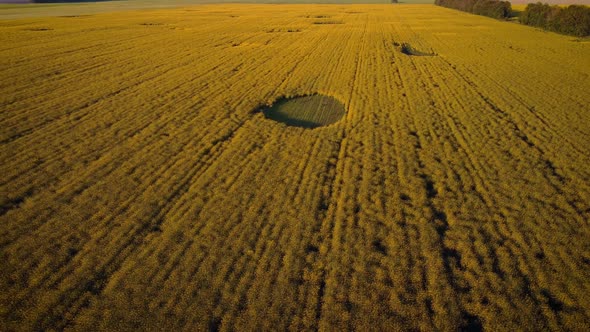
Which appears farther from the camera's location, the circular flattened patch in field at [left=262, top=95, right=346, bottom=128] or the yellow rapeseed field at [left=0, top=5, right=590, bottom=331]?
the circular flattened patch in field at [left=262, top=95, right=346, bottom=128]

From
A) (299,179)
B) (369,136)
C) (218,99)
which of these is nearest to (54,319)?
(299,179)

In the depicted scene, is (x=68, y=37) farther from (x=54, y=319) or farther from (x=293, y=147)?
(x=54, y=319)

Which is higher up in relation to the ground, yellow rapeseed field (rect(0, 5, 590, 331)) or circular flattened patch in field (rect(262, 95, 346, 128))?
circular flattened patch in field (rect(262, 95, 346, 128))

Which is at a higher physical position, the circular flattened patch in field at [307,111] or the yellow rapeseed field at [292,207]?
the circular flattened patch in field at [307,111]

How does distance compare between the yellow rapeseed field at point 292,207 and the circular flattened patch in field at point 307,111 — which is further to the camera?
the circular flattened patch in field at point 307,111
